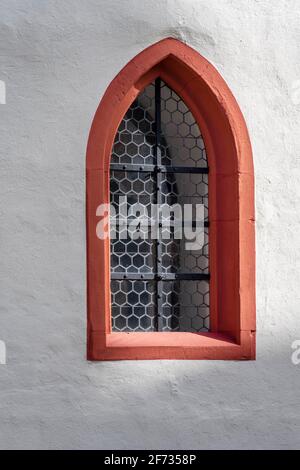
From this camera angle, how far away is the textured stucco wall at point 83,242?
6.65m

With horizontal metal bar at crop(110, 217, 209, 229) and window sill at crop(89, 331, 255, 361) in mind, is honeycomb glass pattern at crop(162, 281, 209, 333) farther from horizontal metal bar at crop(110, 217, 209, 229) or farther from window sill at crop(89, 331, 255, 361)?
horizontal metal bar at crop(110, 217, 209, 229)

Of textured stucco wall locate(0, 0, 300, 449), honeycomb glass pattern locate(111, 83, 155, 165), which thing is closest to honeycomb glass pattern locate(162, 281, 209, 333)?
textured stucco wall locate(0, 0, 300, 449)

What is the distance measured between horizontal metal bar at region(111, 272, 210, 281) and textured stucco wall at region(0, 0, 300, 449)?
1.19ft

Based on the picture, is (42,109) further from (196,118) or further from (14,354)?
(14,354)

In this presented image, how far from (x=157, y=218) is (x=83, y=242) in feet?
1.94

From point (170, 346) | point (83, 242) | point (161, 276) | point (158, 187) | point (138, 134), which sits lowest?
point (170, 346)

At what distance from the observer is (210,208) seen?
280 inches

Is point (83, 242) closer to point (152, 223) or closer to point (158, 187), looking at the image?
point (152, 223)

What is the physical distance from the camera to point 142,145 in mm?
7141

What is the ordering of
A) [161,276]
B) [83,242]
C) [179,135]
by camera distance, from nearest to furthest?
[83,242] < [161,276] < [179,135]

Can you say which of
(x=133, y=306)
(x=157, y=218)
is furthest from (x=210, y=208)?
(x=133, y=306)

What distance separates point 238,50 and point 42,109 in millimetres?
1321

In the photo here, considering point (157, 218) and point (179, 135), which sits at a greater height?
point (179, 135)
